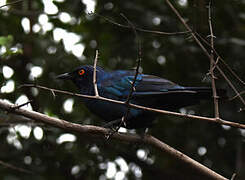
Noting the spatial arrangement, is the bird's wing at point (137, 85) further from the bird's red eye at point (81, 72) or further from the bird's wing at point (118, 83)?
the bird's red eye at point (81, 72)

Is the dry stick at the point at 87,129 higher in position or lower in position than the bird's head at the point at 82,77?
higher

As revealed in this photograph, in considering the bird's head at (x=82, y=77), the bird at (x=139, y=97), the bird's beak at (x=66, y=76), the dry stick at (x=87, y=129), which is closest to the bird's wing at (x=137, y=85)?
the bird at (x=139, y=97)

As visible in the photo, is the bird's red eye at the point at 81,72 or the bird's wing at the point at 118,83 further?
the bird's red eye at the point at 81,72

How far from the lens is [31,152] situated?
5480 mm

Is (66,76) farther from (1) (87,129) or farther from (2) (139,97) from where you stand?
(1) (87,129)

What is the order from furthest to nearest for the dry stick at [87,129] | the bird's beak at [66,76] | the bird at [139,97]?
the bird's beak at [66,76], the bird at [139,97], the dry stick at [87,129]

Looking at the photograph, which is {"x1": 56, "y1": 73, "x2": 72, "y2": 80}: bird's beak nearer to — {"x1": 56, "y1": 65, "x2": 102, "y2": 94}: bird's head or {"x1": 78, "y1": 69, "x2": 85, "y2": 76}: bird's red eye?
{"x1": 56, "y1": 65, "x2": 102, "y2": 94}: bird's head

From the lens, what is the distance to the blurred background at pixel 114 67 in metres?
5.66

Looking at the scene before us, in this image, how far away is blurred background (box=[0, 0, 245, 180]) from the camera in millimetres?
5664

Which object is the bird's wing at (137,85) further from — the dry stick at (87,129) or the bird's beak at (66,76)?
the dry stick at (87,129)

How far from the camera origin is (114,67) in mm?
6762

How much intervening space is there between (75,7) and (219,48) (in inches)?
80.8

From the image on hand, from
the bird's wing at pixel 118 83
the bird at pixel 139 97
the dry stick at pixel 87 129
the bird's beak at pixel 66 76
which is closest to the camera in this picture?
the dry stick at pixel 87 129

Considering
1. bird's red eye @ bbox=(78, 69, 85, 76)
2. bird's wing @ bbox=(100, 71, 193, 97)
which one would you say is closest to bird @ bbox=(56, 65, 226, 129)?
bird's wing @ bbox=(100, 71, 193, 97)
